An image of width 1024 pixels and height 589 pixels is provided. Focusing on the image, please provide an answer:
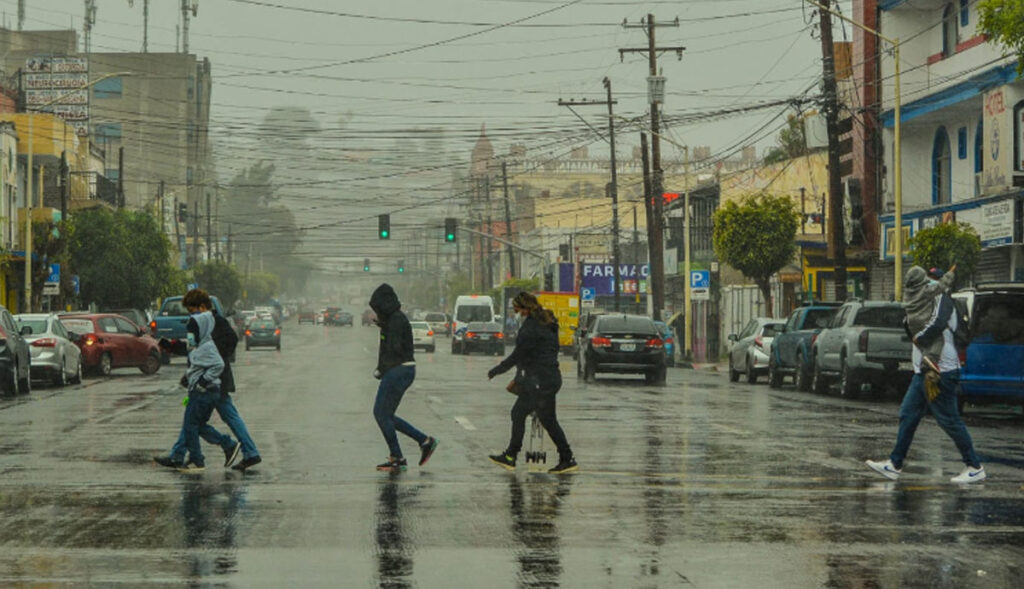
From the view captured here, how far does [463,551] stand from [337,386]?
918 inches

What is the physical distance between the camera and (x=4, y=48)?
373 feet

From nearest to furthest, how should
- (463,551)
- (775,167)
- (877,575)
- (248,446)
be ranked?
(877,575) → (463,551) → (248,446) → (775,167)

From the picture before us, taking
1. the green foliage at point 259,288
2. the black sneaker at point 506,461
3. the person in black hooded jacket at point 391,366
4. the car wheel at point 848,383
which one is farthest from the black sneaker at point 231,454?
the green foliage at point 259,288

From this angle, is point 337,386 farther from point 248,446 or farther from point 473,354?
point 473,354

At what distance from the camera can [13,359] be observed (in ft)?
100

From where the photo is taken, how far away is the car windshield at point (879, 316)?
1195 inches

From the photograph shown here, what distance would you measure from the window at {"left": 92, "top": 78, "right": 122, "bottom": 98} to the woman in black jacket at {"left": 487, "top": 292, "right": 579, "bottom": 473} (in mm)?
115520

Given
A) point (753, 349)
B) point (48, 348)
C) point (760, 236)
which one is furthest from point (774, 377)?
point (48, 348)

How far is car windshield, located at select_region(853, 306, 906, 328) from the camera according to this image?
30.4 meters

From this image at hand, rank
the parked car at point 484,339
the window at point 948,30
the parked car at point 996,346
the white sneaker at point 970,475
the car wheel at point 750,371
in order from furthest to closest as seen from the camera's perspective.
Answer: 1. the parked car at point 484,339
2. the window at point 948,30
3. the car wheel at point 750,371
4. the parked car at point 996,346
5. the white sneaker at point 970,475

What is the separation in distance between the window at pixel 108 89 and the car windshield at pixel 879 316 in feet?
340

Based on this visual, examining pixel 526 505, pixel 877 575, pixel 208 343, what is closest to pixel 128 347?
pixel 208 343

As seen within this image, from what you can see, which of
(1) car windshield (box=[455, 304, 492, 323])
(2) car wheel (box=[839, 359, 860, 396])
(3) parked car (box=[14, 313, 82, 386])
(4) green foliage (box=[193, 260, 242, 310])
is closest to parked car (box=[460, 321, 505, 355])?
(1) car windshield (box=[455, 304, 492, 323])

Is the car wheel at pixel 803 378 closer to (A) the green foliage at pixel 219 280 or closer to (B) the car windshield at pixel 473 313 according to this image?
(B) the car windshield at pixel 473 313
